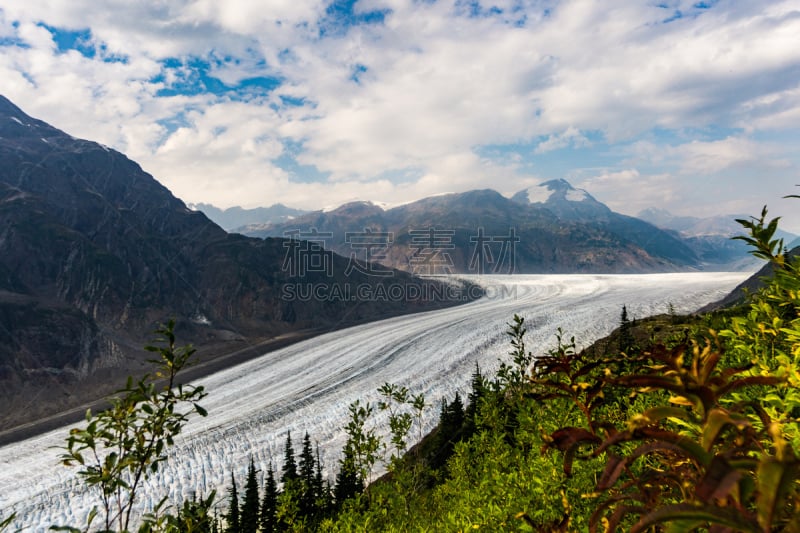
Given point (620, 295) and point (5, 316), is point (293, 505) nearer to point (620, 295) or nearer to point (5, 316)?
point (5, 316)

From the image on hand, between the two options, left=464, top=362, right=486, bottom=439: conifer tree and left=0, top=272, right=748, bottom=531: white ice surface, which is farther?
left=0, top=272, right=748, bottom=531: white ice surface

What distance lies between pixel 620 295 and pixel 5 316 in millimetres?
130946

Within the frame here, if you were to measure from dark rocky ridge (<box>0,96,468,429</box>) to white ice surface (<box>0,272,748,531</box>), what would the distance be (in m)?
18.5

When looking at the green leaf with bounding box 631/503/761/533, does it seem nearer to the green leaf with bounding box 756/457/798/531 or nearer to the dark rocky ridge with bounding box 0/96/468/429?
the green leaf with bounding box 756/457/798/531

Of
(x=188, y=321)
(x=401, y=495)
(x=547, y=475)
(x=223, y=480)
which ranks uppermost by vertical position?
(x=547, y=475)

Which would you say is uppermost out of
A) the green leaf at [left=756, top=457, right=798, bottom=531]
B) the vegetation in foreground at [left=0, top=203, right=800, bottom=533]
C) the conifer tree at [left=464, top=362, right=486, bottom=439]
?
the green leaf at [left=756, top=457, right=798, bottom=531]

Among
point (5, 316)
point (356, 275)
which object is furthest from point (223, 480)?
point (356, 275)

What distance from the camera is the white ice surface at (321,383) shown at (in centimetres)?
3875

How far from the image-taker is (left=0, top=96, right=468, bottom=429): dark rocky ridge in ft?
230

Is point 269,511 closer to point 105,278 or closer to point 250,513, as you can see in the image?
point 250,513

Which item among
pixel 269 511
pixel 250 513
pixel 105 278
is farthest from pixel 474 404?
pixel 105 278

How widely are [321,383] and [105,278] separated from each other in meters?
63.4

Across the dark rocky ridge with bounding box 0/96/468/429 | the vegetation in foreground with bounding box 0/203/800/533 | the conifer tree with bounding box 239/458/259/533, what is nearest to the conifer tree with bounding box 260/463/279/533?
the conifer tree with bounding box 239/458/259/533

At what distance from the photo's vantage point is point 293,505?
15641mm
